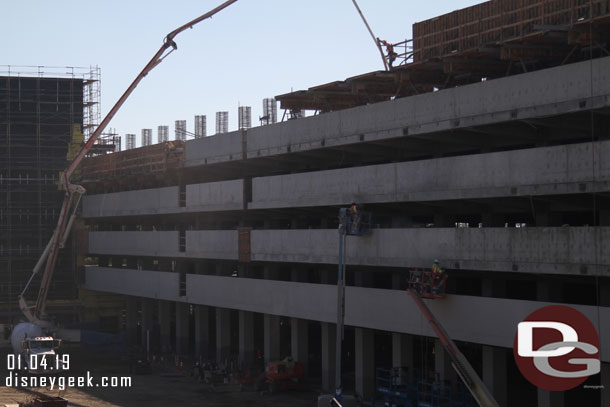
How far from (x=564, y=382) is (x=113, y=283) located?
44965 mm

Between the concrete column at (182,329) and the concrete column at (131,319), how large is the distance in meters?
9.23

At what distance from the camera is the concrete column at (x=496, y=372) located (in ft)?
118

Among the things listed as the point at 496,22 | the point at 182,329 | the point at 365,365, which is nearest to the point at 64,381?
the point at 182,329

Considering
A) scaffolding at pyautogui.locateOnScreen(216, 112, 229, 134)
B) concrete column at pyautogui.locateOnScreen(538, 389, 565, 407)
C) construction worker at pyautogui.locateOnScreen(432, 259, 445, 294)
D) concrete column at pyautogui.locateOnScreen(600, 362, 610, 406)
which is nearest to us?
concrete column at pyautogui.locateOnScreen(600, 362, 610, 406)

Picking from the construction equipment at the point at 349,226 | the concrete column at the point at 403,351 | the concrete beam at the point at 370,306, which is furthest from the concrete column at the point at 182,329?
the construction equipment at the point at 349,226

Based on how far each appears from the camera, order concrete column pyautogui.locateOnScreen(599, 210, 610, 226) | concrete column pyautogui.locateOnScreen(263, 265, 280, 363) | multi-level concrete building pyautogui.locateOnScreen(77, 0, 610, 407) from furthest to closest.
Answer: concrete column pyautogui.locateOnScreen(263, 265, 280, 363) < concrete column pyautogui.locateOnScreen(599, 210, 610, 226) < multi-level concrete building pyautogui.locateOnScreen(77, 0, 610, 407)

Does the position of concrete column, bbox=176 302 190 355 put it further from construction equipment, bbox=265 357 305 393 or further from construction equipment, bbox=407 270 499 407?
construction equipment, bbox=407 270 499 407

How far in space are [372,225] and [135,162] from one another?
2952 centimetres

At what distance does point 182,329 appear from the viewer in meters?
64.2

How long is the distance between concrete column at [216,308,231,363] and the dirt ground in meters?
3.92

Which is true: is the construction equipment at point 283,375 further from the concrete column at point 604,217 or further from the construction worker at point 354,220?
the concrete column at point 604,217

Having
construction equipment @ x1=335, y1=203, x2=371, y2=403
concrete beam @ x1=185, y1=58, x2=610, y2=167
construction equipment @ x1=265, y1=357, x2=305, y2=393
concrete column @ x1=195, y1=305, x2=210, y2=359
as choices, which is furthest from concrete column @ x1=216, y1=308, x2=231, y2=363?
construction equipment @ x1=335, y1=203, x2=371, y2=403

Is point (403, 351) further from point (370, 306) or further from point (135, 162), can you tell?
point (135, 162)

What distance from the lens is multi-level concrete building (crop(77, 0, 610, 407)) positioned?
31.9 m
